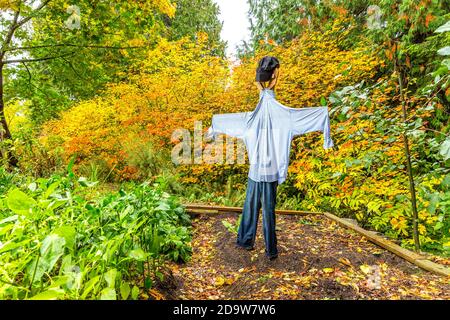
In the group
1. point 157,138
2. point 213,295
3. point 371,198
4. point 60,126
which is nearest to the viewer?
point 213,295

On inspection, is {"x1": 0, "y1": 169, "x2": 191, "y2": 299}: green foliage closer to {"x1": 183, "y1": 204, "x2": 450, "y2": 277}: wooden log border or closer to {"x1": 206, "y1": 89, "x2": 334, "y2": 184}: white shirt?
{"x1": 206, "y1": 89, "x2": 334, "y2": 184}: white shirt

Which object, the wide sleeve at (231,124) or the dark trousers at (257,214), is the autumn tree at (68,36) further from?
the dark trousers at (257,214)

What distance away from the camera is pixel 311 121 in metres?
2.08

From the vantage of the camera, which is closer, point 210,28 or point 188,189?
point 188,189

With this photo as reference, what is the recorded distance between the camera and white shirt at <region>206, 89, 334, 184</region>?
80.8 inches

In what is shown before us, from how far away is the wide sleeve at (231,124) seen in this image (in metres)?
2.31

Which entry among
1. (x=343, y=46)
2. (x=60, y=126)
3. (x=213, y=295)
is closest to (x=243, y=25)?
(x=343, y=46)

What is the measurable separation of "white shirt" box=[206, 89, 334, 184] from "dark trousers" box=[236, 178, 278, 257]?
0.08 m

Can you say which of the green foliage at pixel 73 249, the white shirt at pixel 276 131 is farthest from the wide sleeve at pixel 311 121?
the green foliage at pixel 73 249

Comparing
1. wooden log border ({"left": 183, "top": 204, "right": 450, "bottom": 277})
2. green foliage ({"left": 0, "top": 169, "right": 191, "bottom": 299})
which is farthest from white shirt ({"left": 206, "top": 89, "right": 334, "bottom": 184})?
wooden log border ({"left": 183, "top": 204, "right": 450, "bottom": 277})

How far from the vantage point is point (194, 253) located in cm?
236

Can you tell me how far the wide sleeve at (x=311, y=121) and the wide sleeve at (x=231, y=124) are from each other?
0.40 metres
